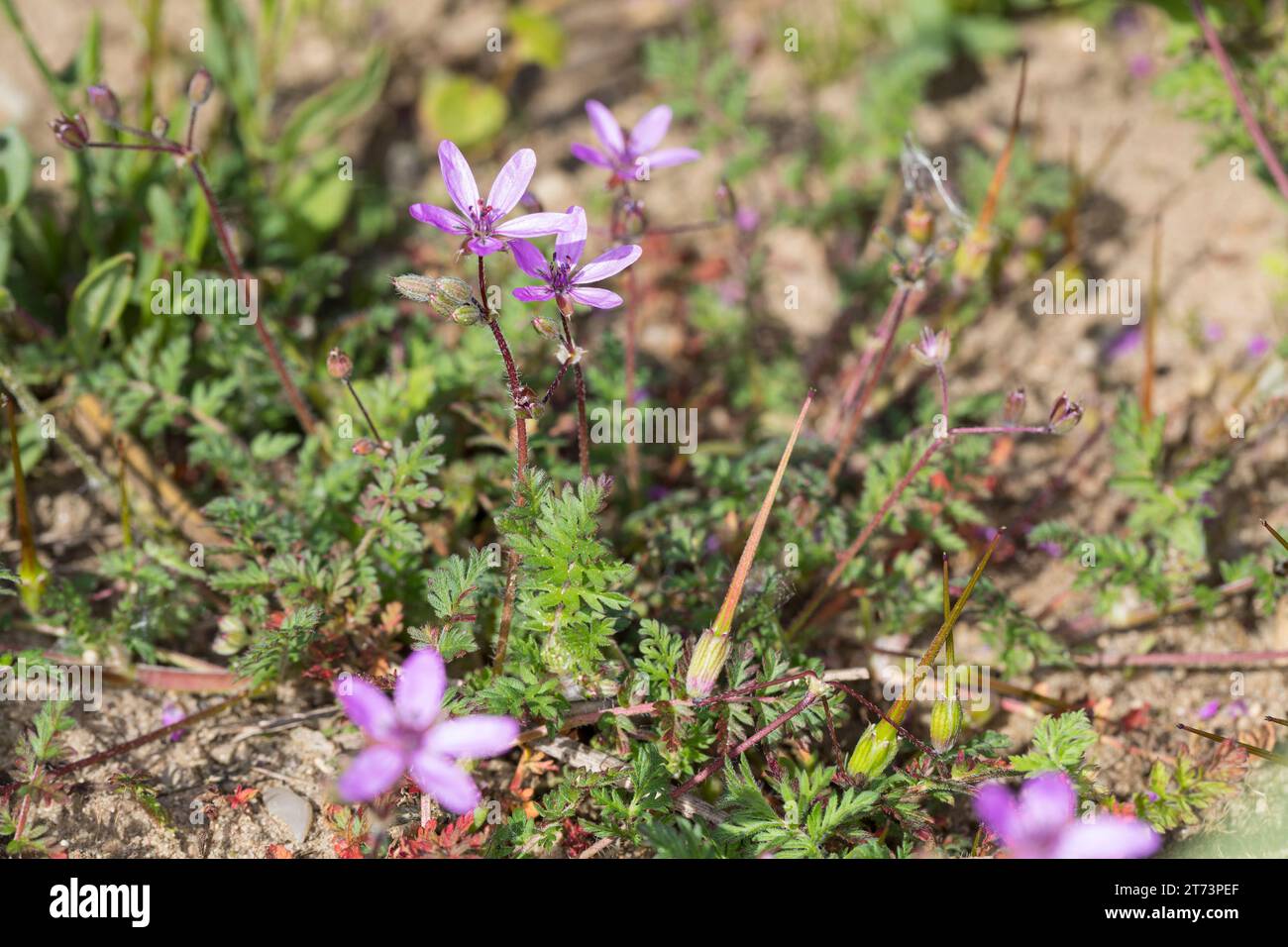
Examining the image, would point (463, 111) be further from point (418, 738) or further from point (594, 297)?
point (418, 738)

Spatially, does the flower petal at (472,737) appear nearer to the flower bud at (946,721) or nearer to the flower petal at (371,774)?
the flower petal at (371,774)

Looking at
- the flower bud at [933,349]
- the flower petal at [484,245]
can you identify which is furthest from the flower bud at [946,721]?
the flower petal at [484,245]

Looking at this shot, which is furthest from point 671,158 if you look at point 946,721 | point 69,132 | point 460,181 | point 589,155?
point 946,721

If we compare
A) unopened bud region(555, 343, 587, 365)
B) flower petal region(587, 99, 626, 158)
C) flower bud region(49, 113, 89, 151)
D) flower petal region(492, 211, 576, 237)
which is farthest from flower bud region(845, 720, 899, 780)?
flower bud region(49, 113, 89, 151)

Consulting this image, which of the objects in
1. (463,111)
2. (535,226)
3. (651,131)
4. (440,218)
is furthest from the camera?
(463,111)

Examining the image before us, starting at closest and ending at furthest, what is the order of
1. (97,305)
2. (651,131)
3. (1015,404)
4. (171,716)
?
1. (1015,404)
2. (171,716)
3. (651,131)
4. (97,305)

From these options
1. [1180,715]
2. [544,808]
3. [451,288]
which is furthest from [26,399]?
[1180,715]

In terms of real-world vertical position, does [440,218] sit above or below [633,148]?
below
